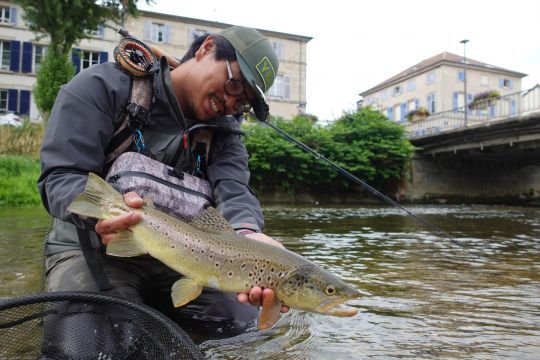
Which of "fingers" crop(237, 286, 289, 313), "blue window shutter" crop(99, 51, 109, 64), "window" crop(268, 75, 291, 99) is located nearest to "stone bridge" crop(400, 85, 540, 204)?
"window" crop(268, 75, 291, 99)

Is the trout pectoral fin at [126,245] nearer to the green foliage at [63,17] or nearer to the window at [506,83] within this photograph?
the green foliage at [63,17]

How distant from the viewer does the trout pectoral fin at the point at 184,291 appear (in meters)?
2.13

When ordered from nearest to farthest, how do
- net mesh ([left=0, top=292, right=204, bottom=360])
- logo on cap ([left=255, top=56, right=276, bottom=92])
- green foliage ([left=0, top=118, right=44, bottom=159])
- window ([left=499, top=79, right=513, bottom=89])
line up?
net mesh ([left=0, top=292, right=204, bottom=360]), logo on cap ([left=255, top=56, right=276, bottom=92]), green foliage ([left=0, top=118, right=44, bottom=159]), window ([left=499, top=79, right=513, bottom=89])

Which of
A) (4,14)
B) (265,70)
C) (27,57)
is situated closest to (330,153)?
(265,70)

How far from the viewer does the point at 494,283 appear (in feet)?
14.8

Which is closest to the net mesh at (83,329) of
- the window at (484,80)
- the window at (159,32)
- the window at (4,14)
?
the window at (159,32)

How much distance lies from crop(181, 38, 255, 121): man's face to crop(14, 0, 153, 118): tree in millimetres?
15637

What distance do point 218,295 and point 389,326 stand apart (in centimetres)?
110

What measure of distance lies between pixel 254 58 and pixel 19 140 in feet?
60.0

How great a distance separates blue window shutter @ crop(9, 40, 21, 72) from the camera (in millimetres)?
32969

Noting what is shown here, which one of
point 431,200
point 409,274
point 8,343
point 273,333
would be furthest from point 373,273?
point 431,200

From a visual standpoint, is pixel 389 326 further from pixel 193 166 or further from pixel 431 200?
pixel 431 200

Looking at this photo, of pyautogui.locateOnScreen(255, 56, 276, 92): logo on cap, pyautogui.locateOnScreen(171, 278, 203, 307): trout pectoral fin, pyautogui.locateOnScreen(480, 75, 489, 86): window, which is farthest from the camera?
pyautogui.locateOnScreen(480, 75, 489, 86): window

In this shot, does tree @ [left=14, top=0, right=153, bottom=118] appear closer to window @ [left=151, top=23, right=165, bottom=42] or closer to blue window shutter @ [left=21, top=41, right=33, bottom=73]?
blue window shutter @ [left=21, top=41, right=33, bottom=73]
